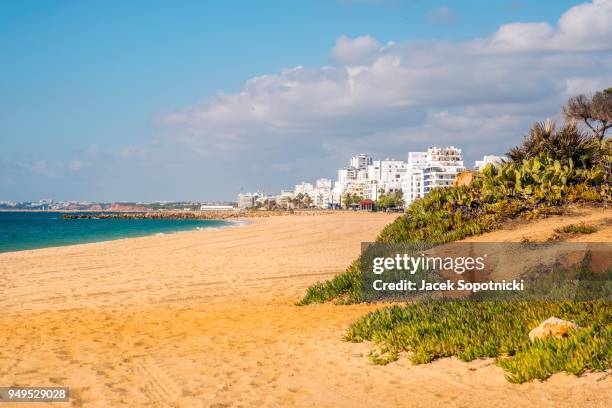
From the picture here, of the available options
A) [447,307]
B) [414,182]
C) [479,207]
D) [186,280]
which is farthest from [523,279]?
[414,182]

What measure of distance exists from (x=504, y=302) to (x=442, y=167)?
465 ft

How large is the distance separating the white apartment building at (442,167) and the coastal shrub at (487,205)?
A: 373 ft

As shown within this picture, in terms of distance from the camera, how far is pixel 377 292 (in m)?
11.7

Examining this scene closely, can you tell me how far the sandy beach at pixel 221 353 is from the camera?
6.12 metres

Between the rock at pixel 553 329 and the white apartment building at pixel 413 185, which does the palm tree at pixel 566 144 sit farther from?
the white apartment building at pixel 413 185

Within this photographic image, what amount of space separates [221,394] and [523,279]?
5.83m

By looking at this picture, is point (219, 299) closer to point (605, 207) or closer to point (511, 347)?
point (511, 347)

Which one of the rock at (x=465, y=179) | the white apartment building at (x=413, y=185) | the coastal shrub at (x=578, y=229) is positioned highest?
the white apartment building at (x=413, y=185)
